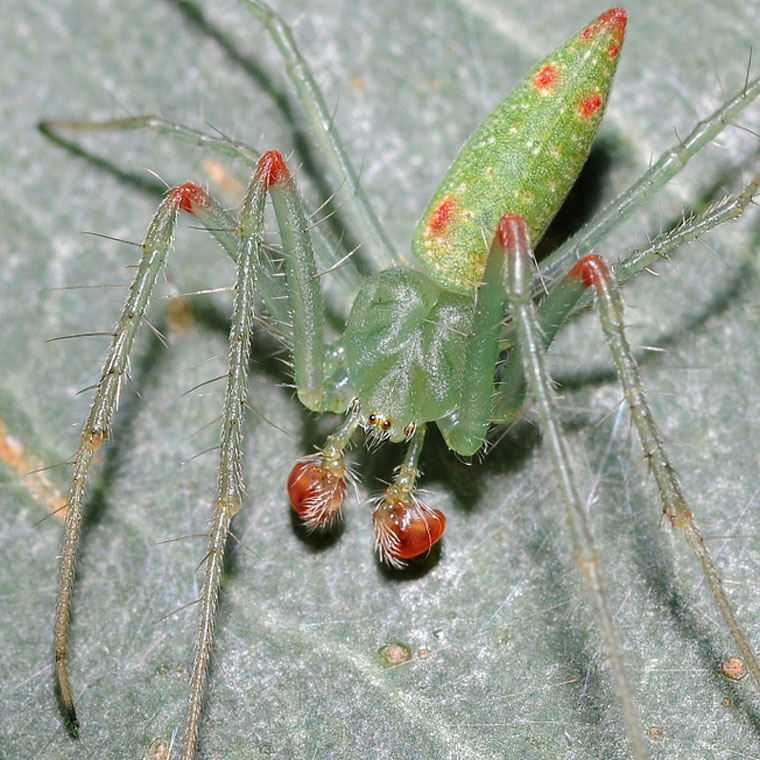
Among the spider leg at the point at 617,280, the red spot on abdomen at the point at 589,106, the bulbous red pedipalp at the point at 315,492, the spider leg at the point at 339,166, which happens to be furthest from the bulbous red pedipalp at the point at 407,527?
the red spot on abdomen at the point at 589,106

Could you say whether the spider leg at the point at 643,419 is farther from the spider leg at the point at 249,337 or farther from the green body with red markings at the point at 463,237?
the spider leg at the point at 249,337

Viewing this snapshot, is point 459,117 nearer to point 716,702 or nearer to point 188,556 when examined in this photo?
point 188,556

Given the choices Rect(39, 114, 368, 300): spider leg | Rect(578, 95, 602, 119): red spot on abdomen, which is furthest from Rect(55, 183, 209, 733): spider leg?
Rect(578, 95, 602, 119): red spot on abdomen

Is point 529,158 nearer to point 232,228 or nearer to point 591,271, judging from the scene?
point 591,271

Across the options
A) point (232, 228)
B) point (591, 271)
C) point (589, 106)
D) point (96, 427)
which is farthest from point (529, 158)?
point (96, 427)

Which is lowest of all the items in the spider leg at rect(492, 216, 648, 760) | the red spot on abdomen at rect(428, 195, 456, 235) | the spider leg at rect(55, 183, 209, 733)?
the spider leg at rect(55, 183, 209, 733)

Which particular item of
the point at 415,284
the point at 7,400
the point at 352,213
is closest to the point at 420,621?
the point at 415,284

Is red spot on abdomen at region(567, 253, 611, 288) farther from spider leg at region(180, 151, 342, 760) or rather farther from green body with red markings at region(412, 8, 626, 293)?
spider leg at region(180, 151, 342, 760)
